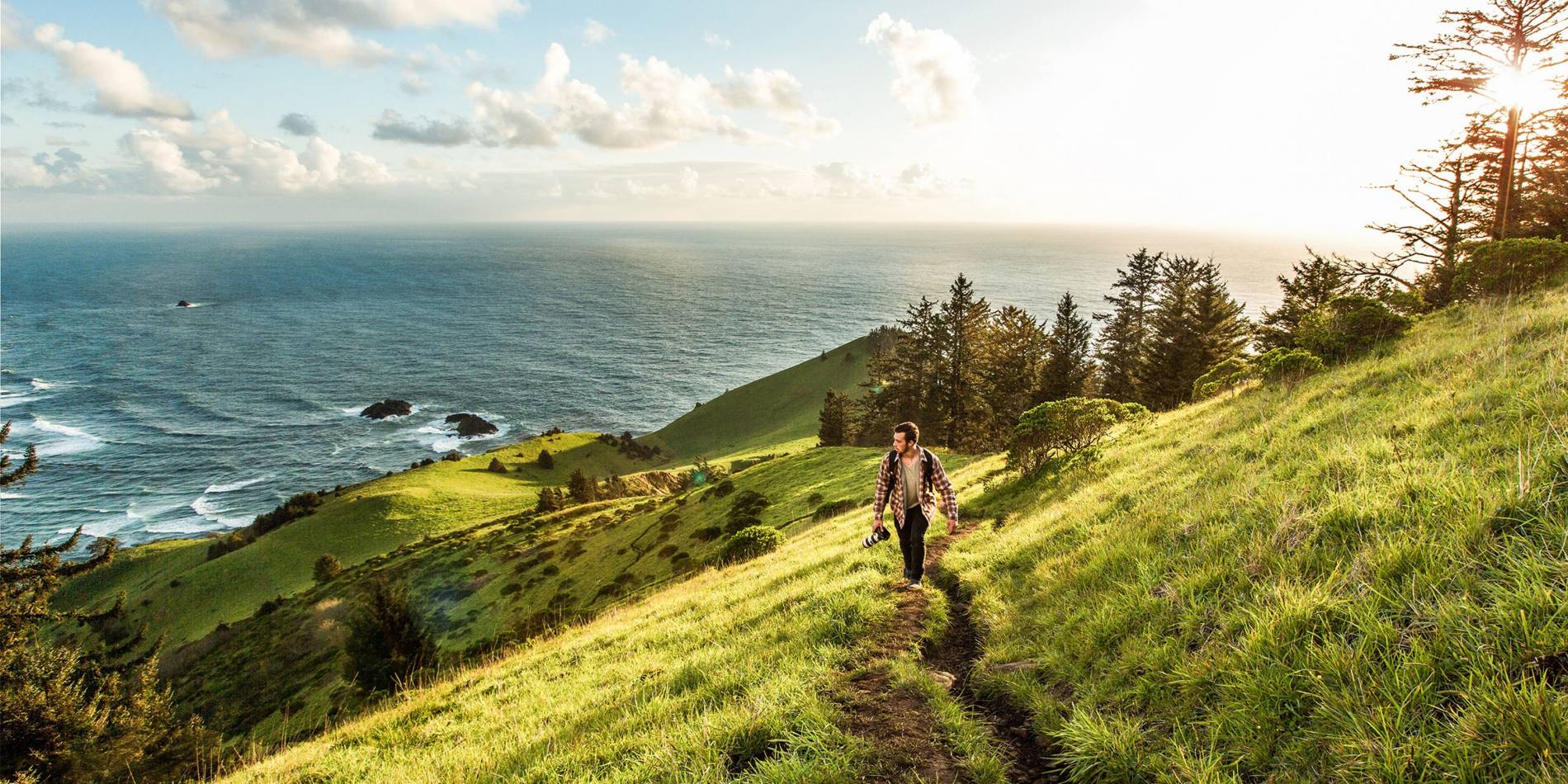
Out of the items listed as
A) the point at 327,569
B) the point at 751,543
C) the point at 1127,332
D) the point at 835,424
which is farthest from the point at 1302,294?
the point at 327,569

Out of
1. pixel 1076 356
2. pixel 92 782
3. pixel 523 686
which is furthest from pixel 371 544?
pixel 1076 356

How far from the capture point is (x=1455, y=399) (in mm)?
8344

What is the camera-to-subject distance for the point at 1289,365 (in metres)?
16.4

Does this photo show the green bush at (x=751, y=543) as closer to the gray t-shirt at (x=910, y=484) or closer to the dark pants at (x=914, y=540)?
the dark pants at (x=914, y=540)

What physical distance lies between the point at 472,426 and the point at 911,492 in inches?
4507

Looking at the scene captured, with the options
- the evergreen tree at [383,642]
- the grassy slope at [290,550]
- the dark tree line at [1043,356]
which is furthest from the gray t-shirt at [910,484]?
the grassy slope at [290,550]

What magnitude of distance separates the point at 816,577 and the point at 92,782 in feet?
74.9

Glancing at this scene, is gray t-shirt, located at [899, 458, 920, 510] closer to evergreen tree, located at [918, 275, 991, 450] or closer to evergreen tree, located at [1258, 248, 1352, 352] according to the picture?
evergreen tree, located at [1258, 248, 1352, 352]

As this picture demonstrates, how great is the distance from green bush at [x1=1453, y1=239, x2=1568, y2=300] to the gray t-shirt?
18.1 metres

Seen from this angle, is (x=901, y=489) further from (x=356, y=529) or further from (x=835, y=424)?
(x=356, y=529)

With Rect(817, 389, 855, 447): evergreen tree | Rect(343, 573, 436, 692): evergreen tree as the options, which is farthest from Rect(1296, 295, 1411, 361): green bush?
Rect(817, 389, 855, 447): evergreen tree

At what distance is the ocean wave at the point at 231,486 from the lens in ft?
279

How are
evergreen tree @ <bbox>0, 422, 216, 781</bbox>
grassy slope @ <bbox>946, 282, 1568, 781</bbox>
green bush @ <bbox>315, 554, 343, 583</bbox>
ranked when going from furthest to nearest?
green bush @ <bbox>315, 554, 343, 583</bbox>
evergreen tree @ <bbox>0, 422, 216, 781</bbox>
grassy slope @ <bbox>946, 282, 1568, 781</bbox>

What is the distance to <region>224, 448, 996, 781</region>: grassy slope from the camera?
5.90 m
